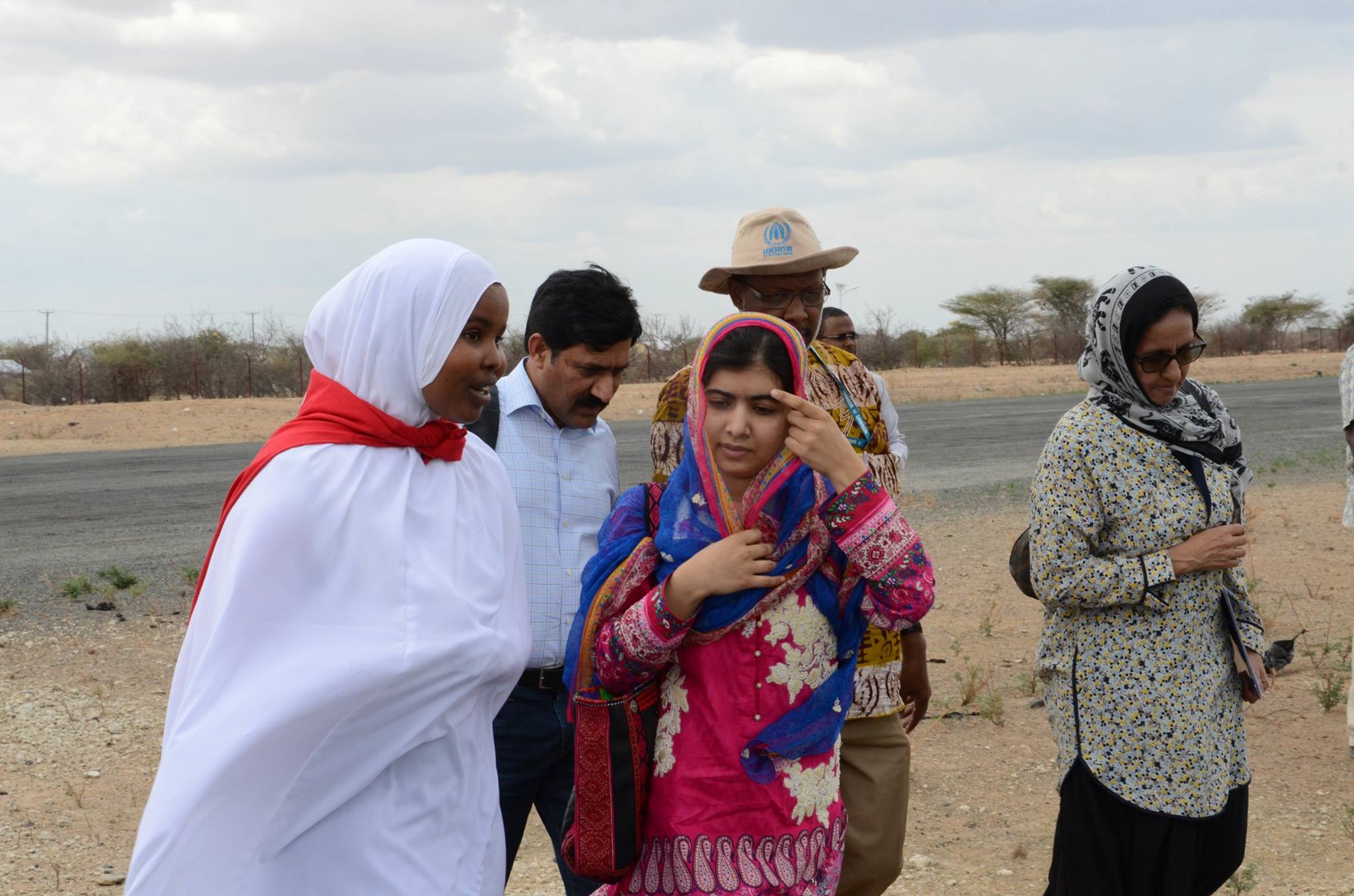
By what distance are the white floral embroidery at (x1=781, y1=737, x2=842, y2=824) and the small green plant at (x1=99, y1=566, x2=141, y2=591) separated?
8.31m

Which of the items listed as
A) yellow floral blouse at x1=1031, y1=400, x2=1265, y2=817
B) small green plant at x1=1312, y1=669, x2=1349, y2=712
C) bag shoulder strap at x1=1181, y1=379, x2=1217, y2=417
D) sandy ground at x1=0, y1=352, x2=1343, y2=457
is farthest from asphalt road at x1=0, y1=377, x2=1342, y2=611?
bag shoulder strap at x1=1181, y1=379, x2=1217, y2=417

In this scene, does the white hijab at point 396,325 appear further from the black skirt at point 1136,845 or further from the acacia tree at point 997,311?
the acacia tree at point 997,311

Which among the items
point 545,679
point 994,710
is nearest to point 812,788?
point 545,679

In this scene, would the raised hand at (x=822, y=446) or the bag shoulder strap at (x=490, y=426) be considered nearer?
the raised hand at (x=822, y=446)

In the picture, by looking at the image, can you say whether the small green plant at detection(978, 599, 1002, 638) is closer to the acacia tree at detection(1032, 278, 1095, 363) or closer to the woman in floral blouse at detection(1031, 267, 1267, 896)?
the woman in floral blouse at detection(1031, 267, 1267, 896)

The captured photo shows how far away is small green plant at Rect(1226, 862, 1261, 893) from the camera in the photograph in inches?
162

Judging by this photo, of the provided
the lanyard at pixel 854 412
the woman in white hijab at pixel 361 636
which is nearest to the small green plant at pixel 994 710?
the lanyard at pixel 854 412

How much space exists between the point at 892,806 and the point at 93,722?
16.4 feet

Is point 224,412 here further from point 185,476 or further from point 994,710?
point 994,710

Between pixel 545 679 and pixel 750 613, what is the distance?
A: 710 mm

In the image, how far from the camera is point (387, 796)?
2.29 meters

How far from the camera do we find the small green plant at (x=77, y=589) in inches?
375

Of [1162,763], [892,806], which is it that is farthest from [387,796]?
[1162,763]

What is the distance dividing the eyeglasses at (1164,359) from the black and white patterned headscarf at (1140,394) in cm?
4
